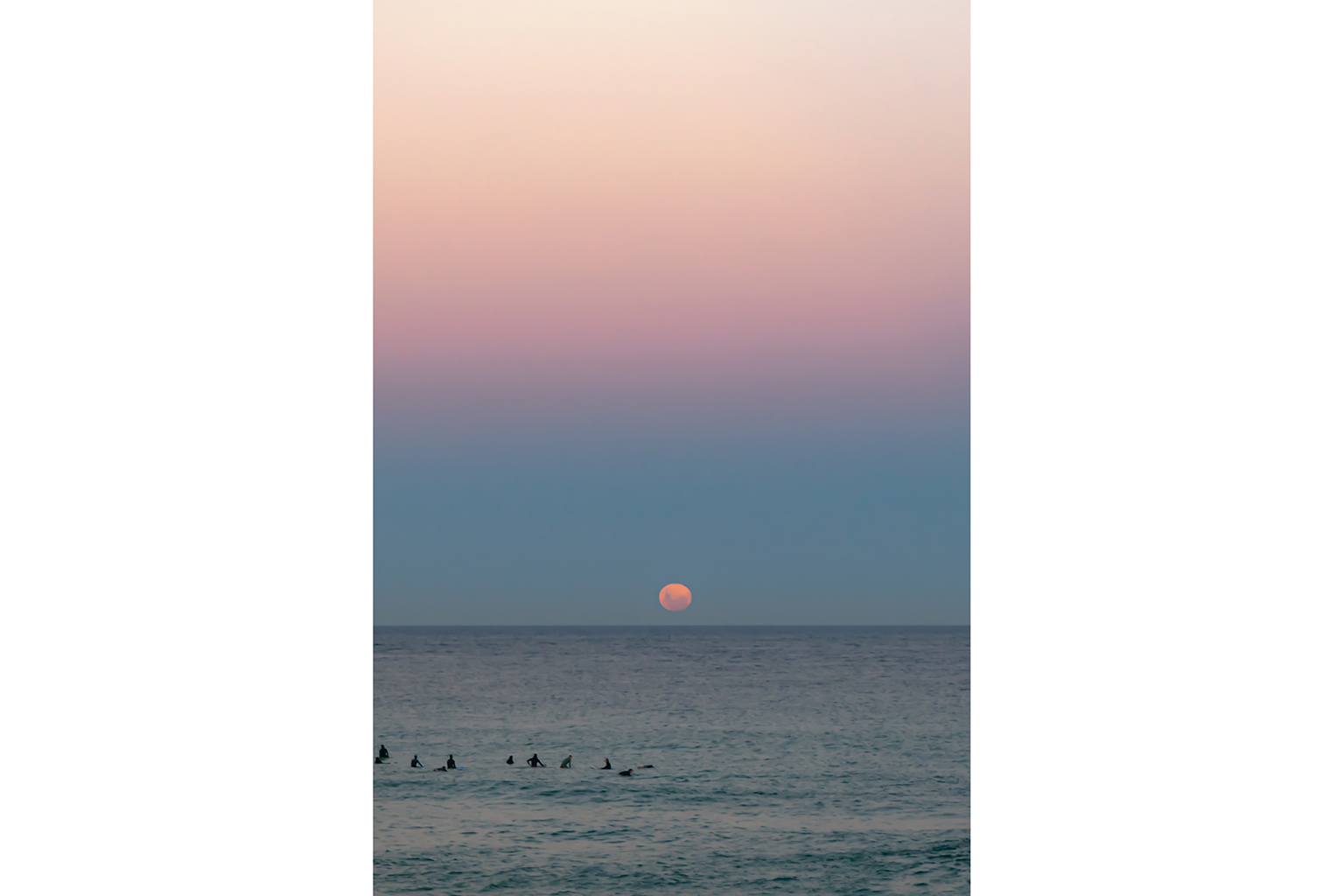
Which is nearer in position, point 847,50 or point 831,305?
point 847,50

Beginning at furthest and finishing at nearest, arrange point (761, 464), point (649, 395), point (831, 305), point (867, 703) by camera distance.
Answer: point (867, 703) → point (761, 464) → point (649, 395) → point (831, 305)

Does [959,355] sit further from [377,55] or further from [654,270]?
[377,55]

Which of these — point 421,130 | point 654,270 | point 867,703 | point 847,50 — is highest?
point 847,50
